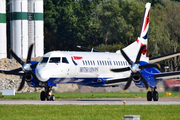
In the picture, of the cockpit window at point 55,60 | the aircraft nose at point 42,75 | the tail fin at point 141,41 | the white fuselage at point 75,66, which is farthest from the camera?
the tail fin at point 141,41

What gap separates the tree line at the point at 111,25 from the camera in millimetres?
65438

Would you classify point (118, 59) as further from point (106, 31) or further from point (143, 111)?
point (106, 31)

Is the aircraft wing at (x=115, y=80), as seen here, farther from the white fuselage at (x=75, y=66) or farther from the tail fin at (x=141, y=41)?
the tail fin at (x=141, y=41)

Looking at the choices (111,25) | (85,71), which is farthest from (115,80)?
(111,25)

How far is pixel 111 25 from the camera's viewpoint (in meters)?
66.7

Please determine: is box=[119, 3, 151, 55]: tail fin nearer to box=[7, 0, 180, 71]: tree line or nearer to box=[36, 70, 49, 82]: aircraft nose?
box=[36, 70, 49, 82]: aircraft nose

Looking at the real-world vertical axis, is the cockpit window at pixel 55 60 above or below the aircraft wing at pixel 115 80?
above

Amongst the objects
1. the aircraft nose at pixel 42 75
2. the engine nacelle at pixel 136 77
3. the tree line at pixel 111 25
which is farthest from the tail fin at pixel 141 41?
the tree line at pixel 111 25

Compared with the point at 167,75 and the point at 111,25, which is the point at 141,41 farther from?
the point at 111,25

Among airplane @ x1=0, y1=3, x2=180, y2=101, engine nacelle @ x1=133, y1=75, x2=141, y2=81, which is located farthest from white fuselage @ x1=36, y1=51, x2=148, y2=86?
engine nacelle @ x1=133, y1=75, x2=141, y2=81

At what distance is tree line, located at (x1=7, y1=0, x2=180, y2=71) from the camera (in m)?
65.4

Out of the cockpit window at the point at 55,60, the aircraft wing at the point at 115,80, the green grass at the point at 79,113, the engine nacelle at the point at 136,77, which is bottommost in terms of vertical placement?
the green grass at the point at 79,113

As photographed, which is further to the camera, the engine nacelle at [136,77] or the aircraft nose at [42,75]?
the engine nacelle at [136,77]

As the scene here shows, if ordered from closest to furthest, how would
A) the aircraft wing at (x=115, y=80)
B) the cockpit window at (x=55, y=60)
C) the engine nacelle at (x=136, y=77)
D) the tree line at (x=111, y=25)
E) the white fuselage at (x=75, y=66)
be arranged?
the white fuselage at (x=75, y=66), the cockpit window at (x=55, y=60), the engine nacelle at (x=136, y=77), the aircraft wing at (x=115, y=80), the tree line at (x=111, y=25)
